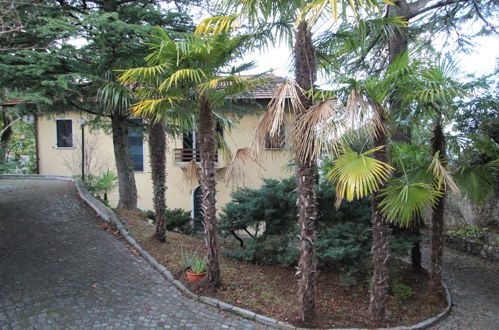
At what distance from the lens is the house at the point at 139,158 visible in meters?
14.0

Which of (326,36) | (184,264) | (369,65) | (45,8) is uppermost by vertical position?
(45,8)

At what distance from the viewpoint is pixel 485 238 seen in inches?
362

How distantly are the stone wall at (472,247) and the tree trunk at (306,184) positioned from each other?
697 centimetres

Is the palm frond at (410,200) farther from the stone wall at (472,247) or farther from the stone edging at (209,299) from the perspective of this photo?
the stone wall at (472,247)

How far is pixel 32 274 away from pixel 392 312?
5.95 metres

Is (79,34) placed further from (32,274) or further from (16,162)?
(16,162)

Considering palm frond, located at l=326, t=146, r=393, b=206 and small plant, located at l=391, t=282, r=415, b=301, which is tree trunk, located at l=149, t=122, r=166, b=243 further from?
small plant, located at l=391, t=282, r=415, b=301

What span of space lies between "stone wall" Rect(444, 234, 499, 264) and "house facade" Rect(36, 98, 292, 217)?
6199mm

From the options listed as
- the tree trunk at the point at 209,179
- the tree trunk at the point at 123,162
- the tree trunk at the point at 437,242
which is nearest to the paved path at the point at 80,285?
the tree trunk at the point at 209,179

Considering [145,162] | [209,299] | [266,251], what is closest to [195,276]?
[209,299]

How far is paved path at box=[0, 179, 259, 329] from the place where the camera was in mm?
4275

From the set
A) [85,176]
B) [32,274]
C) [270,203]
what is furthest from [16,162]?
[270,203]

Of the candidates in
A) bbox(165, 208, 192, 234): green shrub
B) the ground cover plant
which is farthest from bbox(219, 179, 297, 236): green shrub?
bbox(165, 208, 192, 234): green shrub

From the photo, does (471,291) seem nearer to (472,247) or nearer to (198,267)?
(472,247)
